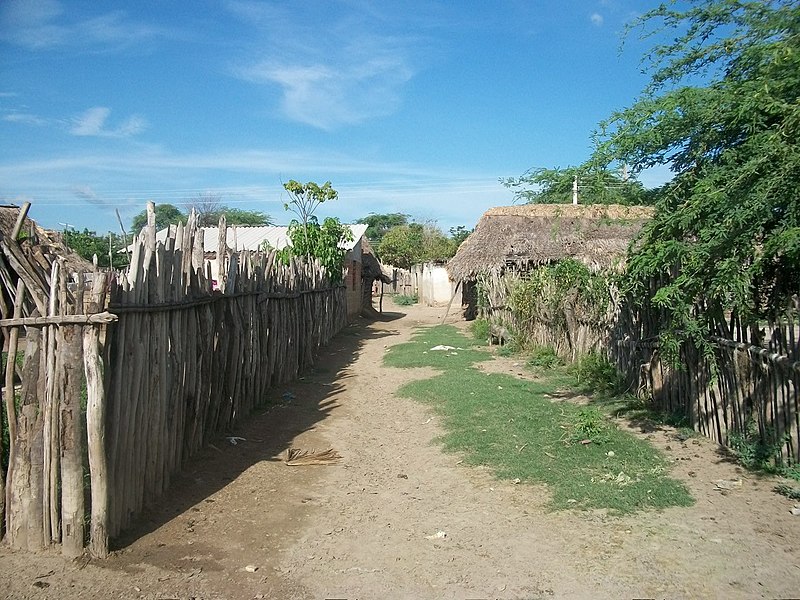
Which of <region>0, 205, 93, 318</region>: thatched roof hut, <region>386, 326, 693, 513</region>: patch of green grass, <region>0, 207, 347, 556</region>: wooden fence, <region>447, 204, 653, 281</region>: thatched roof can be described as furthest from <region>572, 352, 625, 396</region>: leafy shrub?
<region>447, 204, 653, 281</region>: thatched roof

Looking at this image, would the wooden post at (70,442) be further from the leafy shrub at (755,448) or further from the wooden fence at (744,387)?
the leafy shrub at (755,448)

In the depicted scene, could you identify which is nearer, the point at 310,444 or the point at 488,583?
the point at 488,583

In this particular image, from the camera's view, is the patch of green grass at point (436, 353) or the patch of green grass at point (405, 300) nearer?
the patch of green grass at point (436, 353)

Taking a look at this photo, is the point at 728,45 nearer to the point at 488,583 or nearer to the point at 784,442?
the point at 784,442

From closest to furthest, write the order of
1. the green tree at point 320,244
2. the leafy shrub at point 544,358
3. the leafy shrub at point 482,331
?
the leafy shrub at point 544,358 → the leafy shrub at point 482,331 → the green tree at point 320,244

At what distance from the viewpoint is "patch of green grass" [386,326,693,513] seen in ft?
17.8

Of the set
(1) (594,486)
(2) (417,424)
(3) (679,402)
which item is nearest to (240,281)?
(2) (417,424)

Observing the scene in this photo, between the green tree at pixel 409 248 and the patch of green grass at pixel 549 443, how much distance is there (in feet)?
116

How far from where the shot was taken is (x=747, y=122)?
5762 millimetres

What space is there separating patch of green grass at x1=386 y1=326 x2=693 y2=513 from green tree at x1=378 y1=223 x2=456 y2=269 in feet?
116

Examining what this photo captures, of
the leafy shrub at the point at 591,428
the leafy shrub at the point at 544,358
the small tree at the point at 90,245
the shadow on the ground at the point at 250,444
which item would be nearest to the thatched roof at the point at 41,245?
the shadow on the ground at the point at 250,444

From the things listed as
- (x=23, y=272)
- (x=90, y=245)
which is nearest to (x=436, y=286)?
(x=90, y=245)

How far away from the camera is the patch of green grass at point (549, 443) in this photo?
5438mm

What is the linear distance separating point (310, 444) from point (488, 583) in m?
3.59
